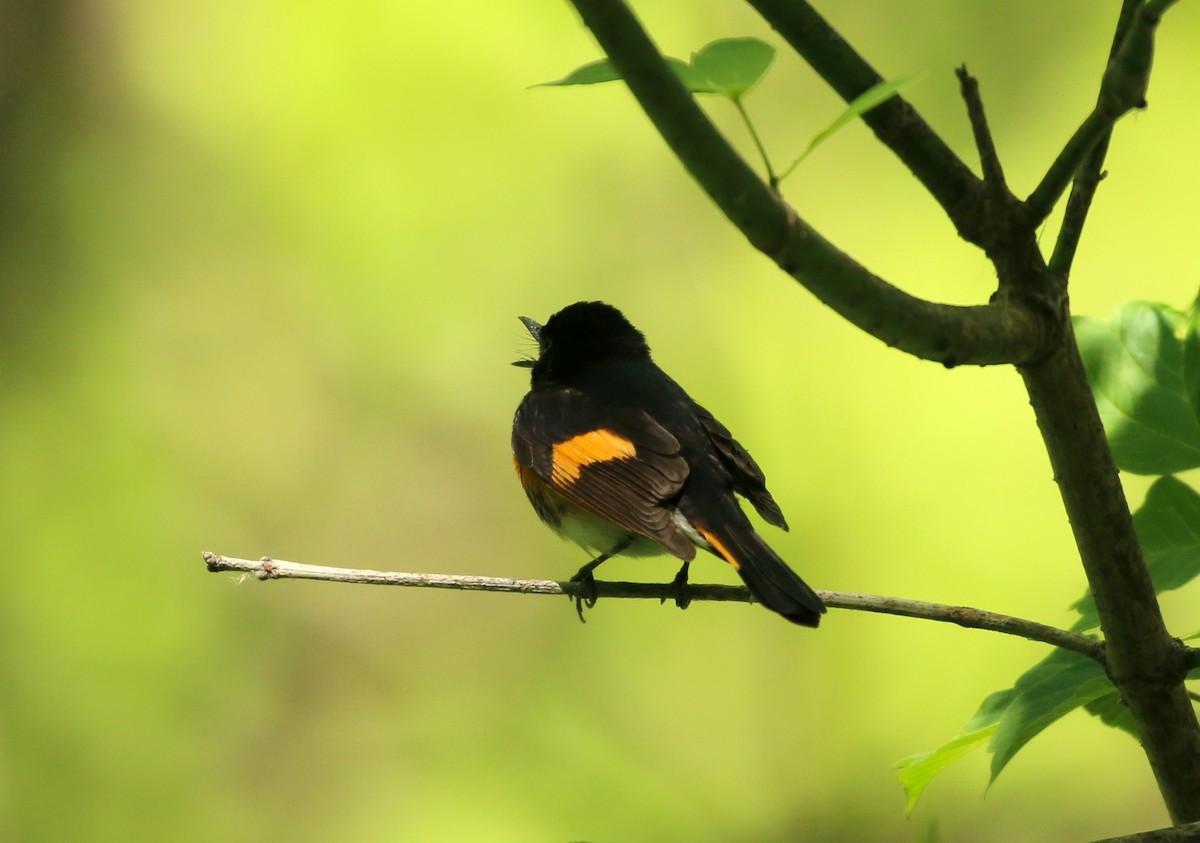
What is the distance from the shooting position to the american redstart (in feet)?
5.30

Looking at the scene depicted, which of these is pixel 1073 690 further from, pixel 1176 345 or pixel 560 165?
pixel 560 165

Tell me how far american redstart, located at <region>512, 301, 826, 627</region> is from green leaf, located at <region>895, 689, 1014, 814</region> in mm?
366

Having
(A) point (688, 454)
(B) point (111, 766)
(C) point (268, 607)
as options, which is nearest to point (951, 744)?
(A) point (688, 454)

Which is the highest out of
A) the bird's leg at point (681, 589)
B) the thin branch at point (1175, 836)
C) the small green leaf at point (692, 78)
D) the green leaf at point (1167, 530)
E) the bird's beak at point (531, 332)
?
the bird's beak at point (531, 332)

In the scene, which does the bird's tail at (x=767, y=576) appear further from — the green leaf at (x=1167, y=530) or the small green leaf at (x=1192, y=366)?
the small green leaf at (x=1192, y=366)

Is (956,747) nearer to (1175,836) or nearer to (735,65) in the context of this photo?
(1175,836)

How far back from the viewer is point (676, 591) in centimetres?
132

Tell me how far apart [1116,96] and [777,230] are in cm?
23

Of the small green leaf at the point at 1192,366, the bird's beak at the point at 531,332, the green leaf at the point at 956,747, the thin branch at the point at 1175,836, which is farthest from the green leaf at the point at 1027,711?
the bird's beak at the point at 531,332

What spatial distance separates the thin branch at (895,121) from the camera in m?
0.72

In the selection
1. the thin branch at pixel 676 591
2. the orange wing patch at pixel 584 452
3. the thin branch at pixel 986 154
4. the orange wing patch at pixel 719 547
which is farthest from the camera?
the orange wing patch at pixel 584 452

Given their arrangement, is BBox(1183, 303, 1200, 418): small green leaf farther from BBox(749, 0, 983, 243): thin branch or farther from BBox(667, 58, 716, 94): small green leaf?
BBox(667, 58, 716, 94): small green leaf

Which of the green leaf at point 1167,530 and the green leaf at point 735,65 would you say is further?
the green leaf at point 1167,530

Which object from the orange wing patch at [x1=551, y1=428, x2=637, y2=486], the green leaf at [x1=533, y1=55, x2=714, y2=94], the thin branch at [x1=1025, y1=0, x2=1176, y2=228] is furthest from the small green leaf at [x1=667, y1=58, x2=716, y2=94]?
the orange wing patch at [x1=551, y1=428, x2=637, y2=486]
